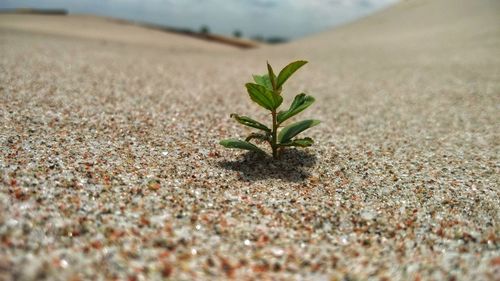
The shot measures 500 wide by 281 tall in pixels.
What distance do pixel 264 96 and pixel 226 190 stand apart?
0.52 meters

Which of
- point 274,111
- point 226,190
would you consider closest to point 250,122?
point 274,111

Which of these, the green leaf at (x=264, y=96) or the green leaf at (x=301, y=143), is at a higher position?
the green leaf at (x=264, y=96)

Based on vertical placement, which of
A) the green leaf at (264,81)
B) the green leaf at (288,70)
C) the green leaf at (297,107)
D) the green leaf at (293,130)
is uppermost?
the green leaf at (288,70)

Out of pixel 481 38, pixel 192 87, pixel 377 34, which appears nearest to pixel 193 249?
pixel 192 87

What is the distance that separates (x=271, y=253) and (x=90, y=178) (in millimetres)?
820

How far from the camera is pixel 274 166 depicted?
1.97 m

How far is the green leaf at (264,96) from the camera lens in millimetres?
1868

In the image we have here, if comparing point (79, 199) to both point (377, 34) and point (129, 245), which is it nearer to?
point (129, 245)

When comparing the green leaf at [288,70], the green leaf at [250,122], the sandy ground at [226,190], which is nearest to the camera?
the sandy ground at [226,190]

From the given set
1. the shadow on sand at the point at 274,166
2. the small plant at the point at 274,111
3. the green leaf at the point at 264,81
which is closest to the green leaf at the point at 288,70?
the small plant at the point at 274,111

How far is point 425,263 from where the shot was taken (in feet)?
4.00

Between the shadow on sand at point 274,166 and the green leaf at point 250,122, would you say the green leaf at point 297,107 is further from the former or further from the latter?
the shadow on sand at point 274,166

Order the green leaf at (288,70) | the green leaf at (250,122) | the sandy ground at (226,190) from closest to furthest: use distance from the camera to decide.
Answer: the sandy ground at (226,190), the green leaf at (288,70), the green leaf at (250,122)

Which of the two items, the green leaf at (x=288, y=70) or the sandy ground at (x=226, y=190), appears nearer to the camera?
the sandy ground at (x=226, y=190)
